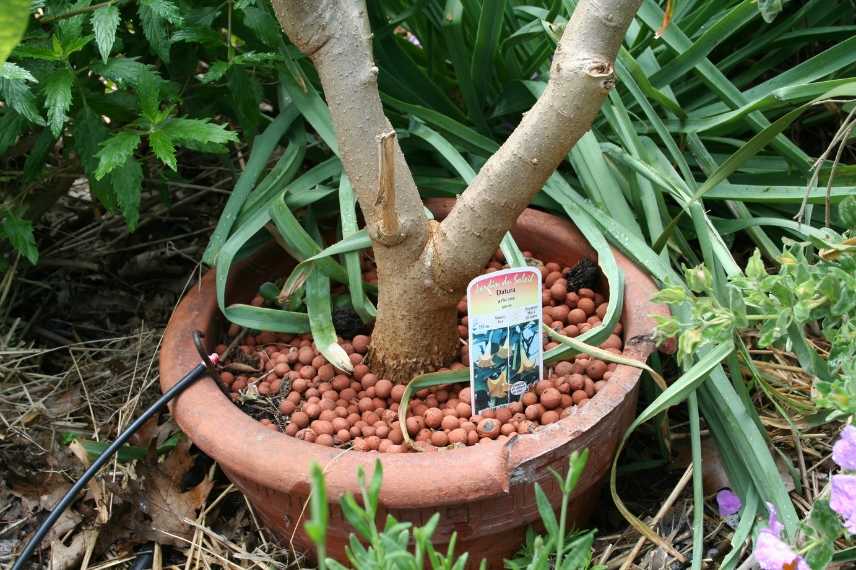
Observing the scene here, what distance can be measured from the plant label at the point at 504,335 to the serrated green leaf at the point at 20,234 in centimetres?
72

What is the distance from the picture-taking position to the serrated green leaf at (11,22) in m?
0.40

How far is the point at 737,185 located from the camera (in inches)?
55.3

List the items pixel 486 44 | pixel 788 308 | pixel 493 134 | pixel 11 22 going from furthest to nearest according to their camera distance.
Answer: pixel 493 134 < pixel 486 44 < pixel 788 308 < pixel 11 22

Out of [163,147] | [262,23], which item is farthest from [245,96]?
[163,147]

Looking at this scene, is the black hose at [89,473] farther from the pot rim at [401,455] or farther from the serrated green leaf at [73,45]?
the serrated green leaf at [73,45]

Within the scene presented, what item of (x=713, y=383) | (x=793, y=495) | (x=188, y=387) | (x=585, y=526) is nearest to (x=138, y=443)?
(x=188, y=387)

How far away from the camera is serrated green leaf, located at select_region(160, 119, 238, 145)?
3.78 ft

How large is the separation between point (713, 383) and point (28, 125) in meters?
1.09

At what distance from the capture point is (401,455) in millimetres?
1002

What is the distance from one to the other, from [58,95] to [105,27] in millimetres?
107

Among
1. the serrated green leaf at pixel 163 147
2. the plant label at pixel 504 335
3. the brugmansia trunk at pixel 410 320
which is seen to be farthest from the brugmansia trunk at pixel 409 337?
the serrated green leaf at pixel 163 147

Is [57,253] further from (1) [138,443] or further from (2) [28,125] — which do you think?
(1) [138,443]

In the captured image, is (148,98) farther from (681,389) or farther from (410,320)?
(681,389)

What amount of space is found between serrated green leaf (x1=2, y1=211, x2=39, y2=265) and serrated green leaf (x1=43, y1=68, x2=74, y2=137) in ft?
0.97
